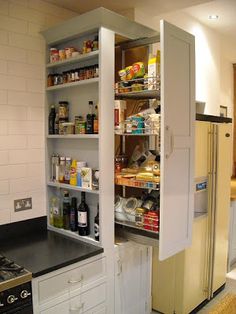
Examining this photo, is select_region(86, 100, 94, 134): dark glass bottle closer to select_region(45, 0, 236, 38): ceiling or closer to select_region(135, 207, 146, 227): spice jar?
select_region(135, 207, 146, 227): spice jar

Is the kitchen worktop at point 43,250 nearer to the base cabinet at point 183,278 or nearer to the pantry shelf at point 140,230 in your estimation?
the pantry shelf at point 140,230

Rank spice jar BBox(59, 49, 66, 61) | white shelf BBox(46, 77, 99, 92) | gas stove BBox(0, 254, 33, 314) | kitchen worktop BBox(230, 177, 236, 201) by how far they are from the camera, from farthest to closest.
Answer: kitchen worktop BBox(230, 177, 236, 201)
spice jar BBox(59, 49, 66, 61)
white shelf BBox(46, 77, 99, 92)
gas stove BBox(0, 254, 33, 314)

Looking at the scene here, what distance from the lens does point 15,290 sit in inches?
65.2

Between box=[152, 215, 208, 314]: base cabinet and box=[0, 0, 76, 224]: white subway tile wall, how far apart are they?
1155 mm

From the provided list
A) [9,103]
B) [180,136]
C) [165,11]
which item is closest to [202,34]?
[165,11]

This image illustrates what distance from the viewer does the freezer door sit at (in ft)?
9.74

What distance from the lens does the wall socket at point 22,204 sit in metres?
2.32

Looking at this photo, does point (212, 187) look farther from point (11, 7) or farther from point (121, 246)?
point (11, 7)

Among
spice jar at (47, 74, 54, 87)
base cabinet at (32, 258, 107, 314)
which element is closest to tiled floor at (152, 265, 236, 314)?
base cabinet at (32, 258, 107, 314)

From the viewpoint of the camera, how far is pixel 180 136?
1.99 meters

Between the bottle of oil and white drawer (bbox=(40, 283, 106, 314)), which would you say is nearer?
white drawer (bbox=(40, 283, 106, 314))

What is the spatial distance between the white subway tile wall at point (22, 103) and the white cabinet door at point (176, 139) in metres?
1.05

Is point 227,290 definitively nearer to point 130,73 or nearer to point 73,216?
point 73,216

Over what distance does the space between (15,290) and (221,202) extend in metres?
2.09
